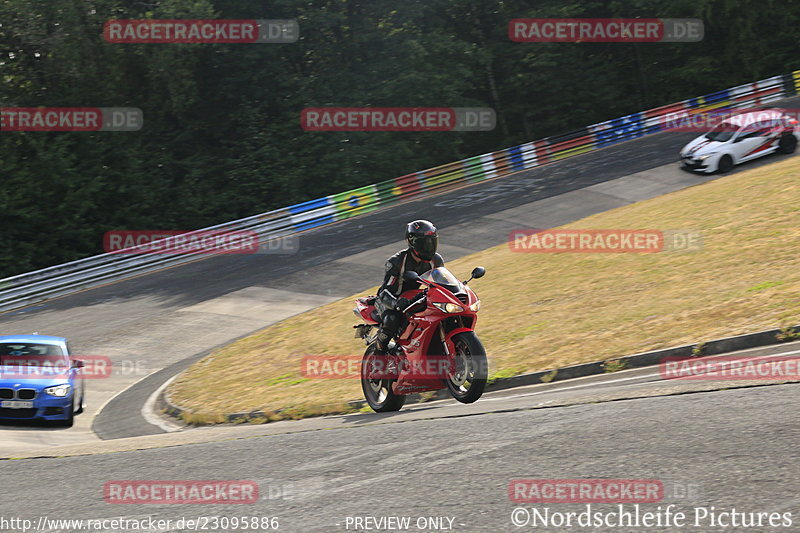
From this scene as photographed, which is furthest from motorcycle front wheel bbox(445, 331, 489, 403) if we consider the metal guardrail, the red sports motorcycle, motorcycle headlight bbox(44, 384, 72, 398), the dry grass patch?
the metal guardrail

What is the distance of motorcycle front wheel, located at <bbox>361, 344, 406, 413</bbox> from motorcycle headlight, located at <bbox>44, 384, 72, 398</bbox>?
599cm

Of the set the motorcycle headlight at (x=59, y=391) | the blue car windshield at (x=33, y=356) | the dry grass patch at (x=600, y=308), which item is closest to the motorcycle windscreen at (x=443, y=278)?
the dry grass patch at (x=600, y=308)

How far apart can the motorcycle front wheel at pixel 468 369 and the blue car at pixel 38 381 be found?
7613 mm

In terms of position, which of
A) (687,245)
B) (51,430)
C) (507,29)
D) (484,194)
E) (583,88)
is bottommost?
(51,430)

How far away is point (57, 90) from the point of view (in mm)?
40156

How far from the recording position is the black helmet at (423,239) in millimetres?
10305

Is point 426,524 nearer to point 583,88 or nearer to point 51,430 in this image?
point 51,430

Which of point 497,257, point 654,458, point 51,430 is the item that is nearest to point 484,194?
point 497,257

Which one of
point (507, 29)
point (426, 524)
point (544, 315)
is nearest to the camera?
point (426, 524)

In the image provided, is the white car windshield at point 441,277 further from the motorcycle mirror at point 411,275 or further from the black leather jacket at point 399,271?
the black leather jacket at point 399,271

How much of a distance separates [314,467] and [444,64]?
1568 inches

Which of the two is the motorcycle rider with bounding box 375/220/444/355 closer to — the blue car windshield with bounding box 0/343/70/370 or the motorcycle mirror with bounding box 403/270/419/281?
the motorcycle mirror with bounding box 403/270/419/281

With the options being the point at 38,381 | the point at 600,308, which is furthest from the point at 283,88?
the point at 38,381

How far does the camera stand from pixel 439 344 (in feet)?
33.2
